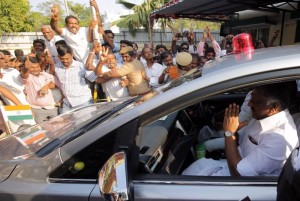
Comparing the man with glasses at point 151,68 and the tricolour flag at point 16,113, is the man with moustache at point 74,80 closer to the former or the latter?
the tricolour flag at point 16,113

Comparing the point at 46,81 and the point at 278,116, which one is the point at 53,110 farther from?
the point at 278,116

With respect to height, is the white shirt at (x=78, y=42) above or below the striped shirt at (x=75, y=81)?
above

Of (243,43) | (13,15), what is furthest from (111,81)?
(13,15)

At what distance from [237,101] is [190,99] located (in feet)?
5.13

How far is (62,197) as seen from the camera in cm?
130

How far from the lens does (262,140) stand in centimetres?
147

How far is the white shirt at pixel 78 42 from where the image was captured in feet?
13.9

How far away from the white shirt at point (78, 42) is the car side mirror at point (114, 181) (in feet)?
11.1

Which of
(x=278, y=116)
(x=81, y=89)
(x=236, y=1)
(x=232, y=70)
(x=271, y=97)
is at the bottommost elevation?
(x=81, y=89)

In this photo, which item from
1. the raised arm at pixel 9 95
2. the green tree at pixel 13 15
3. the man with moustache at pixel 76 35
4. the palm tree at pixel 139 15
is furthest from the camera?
the green tree at pixel 13 15

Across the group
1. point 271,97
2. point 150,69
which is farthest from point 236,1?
point 271,97

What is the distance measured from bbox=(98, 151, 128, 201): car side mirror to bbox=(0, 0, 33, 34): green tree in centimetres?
2666

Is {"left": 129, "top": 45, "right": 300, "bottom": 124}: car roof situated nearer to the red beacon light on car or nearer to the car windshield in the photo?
the car windshield

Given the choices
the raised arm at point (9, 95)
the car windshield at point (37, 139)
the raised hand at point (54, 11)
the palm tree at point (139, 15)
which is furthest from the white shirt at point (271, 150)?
the palm tree at point (139, 15)
